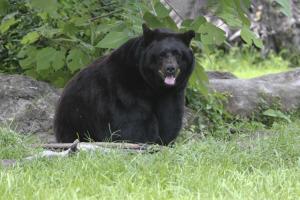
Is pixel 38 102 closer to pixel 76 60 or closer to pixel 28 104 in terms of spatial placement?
pixel 28 104

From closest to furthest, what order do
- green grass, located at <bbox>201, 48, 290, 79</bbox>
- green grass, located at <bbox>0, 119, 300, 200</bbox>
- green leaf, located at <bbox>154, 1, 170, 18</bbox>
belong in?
green grass, located at <bbox>0, 119, 300, 200</bbox> → green leaf, located at <bbox>154, 1, 170, 18</bbox> → green grass, located at <bbox>201, 48, 290, 79</bbox>

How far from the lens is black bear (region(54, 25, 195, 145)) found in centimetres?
728

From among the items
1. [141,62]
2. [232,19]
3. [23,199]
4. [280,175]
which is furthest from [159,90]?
[23,199]

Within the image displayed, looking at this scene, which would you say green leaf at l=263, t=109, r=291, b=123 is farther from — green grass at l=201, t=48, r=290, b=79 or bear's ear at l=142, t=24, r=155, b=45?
green grass at l=201, t=48, r=290, b=79

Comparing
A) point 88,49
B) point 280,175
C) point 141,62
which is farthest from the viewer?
point 88,49

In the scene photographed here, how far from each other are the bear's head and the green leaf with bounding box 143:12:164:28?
12 centimetres

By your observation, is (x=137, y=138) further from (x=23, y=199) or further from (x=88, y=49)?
(x=23, y=199)

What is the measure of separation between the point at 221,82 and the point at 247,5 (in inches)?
189

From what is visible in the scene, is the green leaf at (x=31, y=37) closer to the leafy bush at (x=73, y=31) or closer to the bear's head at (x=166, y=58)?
the leafy bush at (x=73, y=31)

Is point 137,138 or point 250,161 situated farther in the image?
point 137,138

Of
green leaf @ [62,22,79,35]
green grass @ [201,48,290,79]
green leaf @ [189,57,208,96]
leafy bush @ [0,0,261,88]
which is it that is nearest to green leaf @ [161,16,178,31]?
leafy bush @ [0,0,261,88]

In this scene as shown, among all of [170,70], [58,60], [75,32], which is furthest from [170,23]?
[58,60]

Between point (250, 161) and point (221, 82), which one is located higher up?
point (250, 161)

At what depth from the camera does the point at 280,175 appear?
16.7 feet
